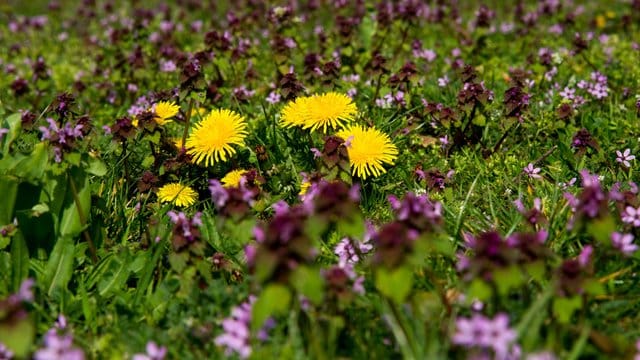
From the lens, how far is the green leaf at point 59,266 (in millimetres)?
2883

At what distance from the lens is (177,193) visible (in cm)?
345

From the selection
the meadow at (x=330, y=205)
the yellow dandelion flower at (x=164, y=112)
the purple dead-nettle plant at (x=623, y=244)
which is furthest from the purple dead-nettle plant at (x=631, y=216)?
the yellow dandelion flower at (x=164, y=112)

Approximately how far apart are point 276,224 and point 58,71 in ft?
15.4

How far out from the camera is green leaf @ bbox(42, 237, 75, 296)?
2.88 m

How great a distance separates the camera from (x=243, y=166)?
3.79m

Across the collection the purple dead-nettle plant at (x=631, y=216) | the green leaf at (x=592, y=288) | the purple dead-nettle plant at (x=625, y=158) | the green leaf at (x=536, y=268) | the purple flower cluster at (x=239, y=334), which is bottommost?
the purple flower cluster at (x=239, y=334)

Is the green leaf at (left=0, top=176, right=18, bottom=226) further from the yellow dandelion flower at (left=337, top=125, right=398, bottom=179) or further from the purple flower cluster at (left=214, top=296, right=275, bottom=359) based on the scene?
the yellow dandelion flower at (left=337, top=125, right=398, bottom=179)

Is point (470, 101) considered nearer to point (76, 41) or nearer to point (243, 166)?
point (243, 166)

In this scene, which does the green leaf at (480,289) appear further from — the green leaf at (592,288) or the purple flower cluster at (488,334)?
the green leaf at (592,288)

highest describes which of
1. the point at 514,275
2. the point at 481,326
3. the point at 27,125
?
the point at 27,125

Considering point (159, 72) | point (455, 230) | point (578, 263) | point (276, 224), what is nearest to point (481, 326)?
point (578, 263)

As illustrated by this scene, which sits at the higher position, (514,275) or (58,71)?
(58,71)

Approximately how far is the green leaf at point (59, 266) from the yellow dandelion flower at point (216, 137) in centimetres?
77

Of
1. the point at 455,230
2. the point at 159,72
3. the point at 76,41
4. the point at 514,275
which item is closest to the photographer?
the point at 514,275
